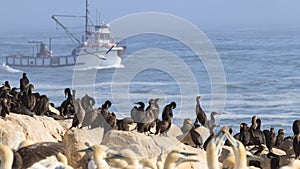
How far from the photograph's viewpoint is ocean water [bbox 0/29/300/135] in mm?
32166

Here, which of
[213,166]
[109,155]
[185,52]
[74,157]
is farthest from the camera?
[185,52]

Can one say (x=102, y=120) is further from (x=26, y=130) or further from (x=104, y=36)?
(x=104, y=36)

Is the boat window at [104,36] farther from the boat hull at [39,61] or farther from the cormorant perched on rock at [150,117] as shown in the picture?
the cormorant perched on rock at [150,117]

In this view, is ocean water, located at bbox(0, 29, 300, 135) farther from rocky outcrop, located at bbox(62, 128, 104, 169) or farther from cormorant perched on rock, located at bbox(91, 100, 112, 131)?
rocky outcrop, located at bbox(62, 128, 104, 169)

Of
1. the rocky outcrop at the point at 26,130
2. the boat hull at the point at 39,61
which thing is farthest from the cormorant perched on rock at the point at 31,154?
the boat hull at the point at 39,61

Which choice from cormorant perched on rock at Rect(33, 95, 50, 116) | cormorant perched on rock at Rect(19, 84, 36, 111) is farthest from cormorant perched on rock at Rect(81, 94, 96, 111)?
cormorant perched on rock at Rect(19, 84, 36, 111)

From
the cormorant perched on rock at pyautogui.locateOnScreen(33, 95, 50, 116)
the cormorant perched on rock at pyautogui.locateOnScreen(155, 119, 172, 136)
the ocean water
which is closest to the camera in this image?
the cormorant perched on rock at pyautogui.locateOnScreen(155, 119, 172, 136)

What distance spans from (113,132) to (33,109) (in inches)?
169

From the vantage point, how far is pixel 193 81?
1582 inches


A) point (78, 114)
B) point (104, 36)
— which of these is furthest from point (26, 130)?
point (104, 36)

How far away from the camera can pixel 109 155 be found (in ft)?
38.5

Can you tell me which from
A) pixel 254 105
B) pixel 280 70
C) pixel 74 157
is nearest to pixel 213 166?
pixel 74 157

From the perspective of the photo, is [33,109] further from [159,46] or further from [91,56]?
[159,46]

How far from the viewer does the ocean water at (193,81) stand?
32166 mm
